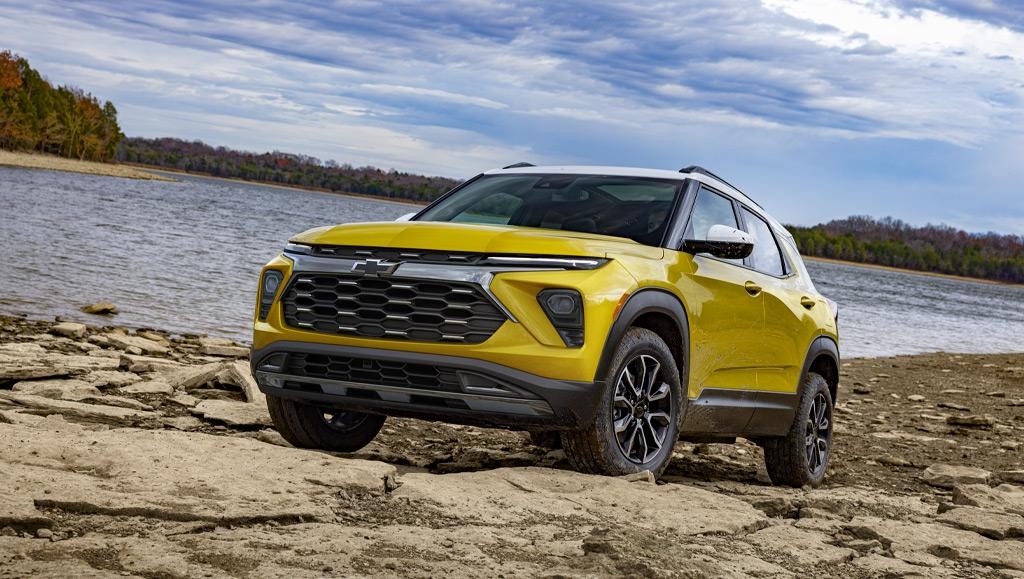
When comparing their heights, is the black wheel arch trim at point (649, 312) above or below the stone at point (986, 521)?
above

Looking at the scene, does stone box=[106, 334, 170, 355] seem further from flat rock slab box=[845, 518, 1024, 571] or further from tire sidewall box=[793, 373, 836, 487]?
flat rock slab box=[845, 518, 1024, 571]

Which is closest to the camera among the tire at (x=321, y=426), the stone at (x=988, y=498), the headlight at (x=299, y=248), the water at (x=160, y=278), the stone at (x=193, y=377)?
the headlight at (x=299, y=248)

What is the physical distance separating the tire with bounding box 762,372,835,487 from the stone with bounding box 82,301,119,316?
11.0m

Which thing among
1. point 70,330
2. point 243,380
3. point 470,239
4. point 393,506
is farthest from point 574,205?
point 70,330

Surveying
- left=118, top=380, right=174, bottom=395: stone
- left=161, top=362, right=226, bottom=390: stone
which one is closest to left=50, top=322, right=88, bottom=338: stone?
left=161, top=362, right=226, bottom=390: stone

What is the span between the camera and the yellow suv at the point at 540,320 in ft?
17.0

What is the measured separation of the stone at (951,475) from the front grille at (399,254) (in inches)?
182

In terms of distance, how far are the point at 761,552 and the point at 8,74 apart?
138 metres

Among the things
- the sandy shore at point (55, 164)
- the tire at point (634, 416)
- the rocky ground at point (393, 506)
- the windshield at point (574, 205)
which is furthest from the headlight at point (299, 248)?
the sandy shore at point (55, 164)

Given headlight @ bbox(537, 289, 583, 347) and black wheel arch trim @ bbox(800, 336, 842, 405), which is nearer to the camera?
headlight @ bbox(537, 289, 583, 347)

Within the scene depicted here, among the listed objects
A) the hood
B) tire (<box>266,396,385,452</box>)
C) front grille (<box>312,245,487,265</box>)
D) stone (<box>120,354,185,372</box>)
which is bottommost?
stone (<box>120,354,185,372</box>)

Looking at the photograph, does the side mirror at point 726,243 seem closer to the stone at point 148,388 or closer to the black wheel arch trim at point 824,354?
the black wheel arch trim at point 824,354

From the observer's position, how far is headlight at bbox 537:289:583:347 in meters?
5.18

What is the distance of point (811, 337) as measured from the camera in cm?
768
